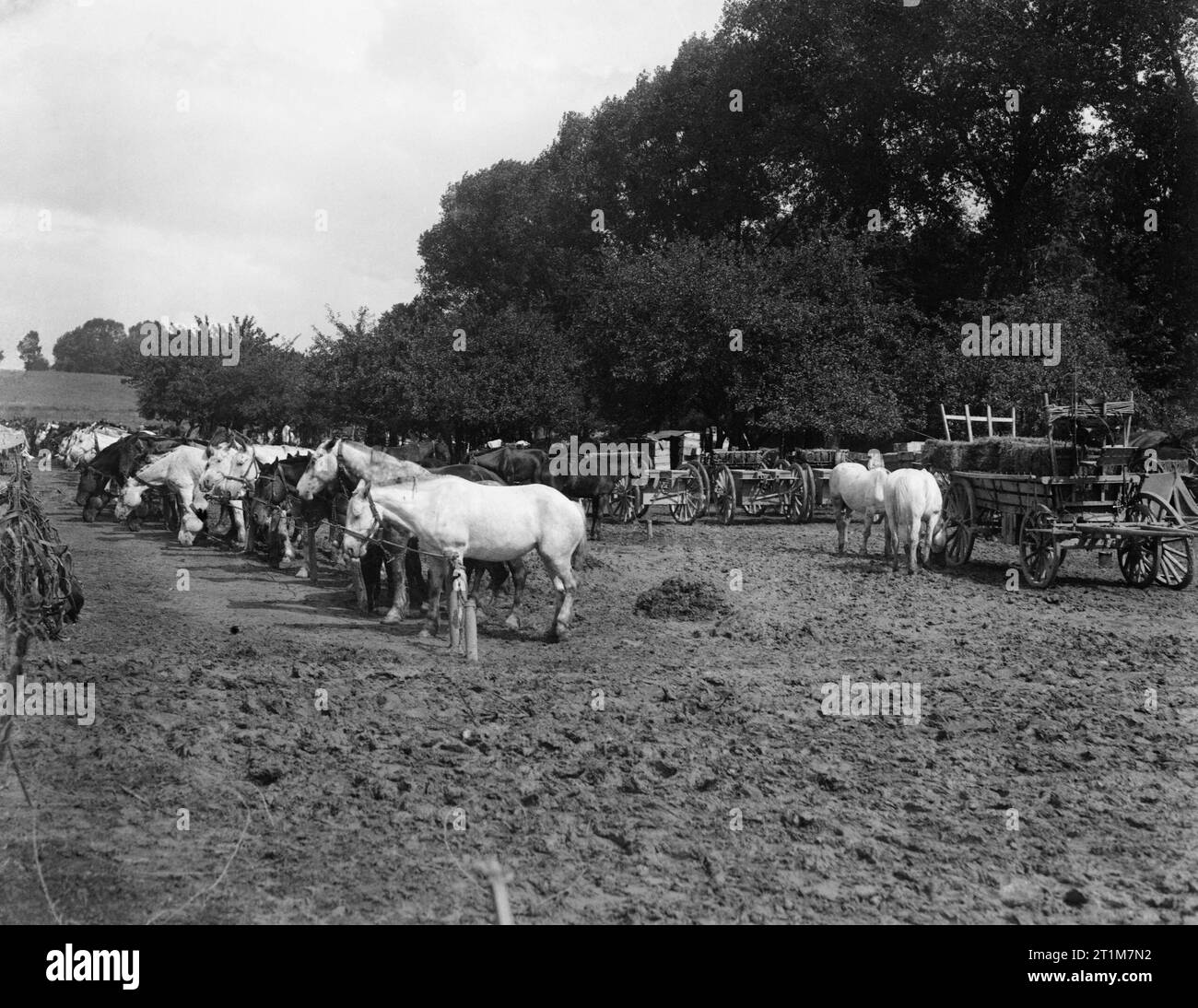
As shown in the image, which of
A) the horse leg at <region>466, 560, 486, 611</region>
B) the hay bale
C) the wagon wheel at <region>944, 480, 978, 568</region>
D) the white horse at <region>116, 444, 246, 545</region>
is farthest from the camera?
the white horse at <region>116, 444, 246, 545</region>

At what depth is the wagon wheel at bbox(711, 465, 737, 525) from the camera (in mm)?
24438

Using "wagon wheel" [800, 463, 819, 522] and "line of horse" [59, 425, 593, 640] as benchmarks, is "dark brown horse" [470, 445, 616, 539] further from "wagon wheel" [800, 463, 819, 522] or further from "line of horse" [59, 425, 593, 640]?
"wagon wheel" [800, 463, 819, 522]

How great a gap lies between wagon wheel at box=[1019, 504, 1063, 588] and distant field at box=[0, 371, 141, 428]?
8436cm

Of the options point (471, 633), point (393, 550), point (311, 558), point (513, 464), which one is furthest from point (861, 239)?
point (471, 633)

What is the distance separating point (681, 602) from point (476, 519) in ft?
10.1

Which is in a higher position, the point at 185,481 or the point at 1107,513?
the point at 185,481

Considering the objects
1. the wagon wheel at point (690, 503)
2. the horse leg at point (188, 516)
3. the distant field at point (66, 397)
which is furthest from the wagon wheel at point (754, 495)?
the distant field at point (66, 397)

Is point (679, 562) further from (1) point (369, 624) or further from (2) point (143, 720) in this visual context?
(2) point (143, 720)

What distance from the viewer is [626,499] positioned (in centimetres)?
2383

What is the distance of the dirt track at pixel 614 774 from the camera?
16.1ft

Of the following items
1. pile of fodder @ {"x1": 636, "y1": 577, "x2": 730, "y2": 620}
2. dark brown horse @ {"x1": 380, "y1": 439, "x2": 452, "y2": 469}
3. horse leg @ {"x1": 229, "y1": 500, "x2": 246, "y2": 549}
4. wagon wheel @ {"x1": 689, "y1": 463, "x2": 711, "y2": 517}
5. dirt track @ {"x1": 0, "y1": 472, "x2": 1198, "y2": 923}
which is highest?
dark brown horse @ {"x1": 380, "y1": 439, "x2": 452, "y2": 469}

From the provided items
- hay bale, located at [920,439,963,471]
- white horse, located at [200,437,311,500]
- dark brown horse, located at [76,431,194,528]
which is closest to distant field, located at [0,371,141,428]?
dark brown horse, located at [76,431,194,528]

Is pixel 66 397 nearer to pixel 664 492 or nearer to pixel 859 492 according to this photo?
pixel 664 492
